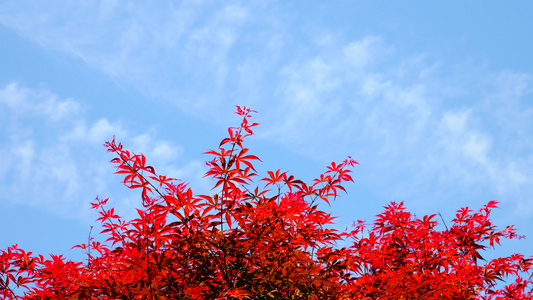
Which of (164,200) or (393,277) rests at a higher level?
(164,200)

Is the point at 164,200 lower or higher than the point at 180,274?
higher

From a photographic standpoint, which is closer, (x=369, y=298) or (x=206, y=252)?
(x=206, y=252)

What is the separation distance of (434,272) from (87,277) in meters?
3.35

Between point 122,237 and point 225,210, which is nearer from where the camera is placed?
point 225,210

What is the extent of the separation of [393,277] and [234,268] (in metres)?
1.54

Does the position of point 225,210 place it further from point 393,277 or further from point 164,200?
point 393,277

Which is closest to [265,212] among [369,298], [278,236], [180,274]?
[278,236]

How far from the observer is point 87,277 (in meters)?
4.63

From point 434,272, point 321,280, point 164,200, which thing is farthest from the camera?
point 434,272

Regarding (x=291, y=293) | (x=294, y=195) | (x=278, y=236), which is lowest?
(x=291, y=293)

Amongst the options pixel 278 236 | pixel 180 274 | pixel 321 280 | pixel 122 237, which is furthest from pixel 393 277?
pixel 122 237

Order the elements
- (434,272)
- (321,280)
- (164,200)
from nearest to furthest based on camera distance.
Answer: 1. (164,200)
2. (321,280)
3. (434,272)

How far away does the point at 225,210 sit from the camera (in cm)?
443

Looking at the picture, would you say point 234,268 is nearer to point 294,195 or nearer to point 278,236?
point 278,236
